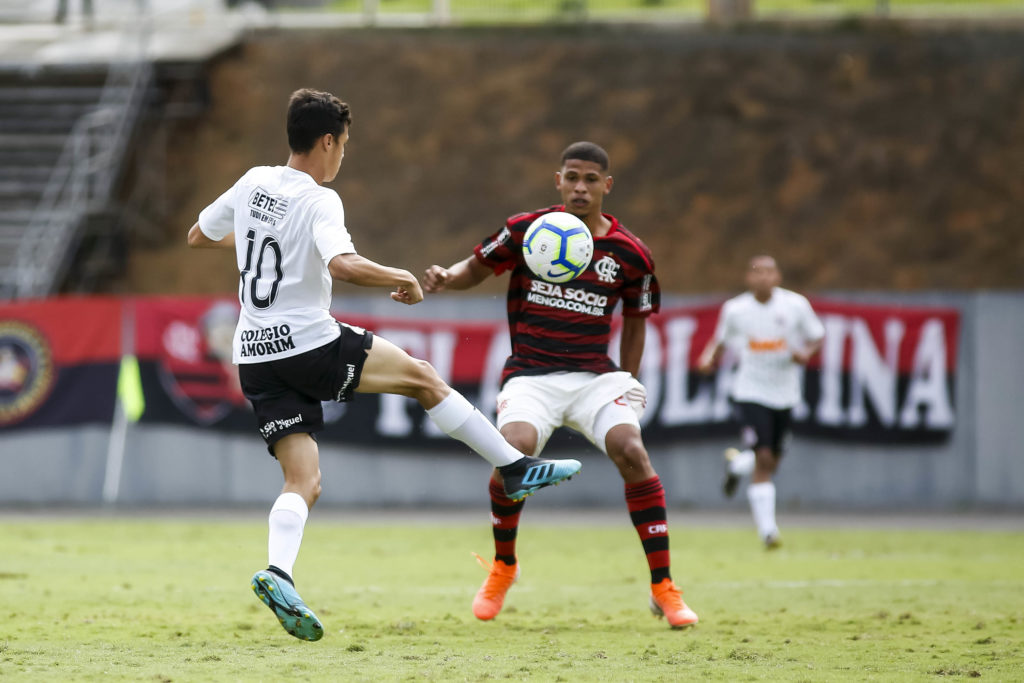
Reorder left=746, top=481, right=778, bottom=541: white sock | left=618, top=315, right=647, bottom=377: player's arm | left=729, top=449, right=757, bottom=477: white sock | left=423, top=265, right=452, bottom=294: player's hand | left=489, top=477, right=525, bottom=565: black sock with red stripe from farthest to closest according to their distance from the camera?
left=729, top=449, right=757, bottom=477: white sock, left=746, top=481, right=778, bottom=541: white sock, left=618, top=315, right=647, bottom=377: player's arm, left=489, top=477, right=525, bottom=565: black sock with red stripe, left=423, top=265, right=452, bottom=294: player's hand

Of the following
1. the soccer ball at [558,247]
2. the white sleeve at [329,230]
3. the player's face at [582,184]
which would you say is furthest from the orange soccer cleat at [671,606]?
the white sleeve at [329,230]

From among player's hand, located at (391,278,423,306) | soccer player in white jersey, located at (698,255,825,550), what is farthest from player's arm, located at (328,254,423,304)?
soccer player in white jersey, located at (698,255,825,550)

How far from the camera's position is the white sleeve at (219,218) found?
6.49 m

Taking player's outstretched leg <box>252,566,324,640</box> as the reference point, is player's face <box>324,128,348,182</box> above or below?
above

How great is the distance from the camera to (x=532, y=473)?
6797 millimetres

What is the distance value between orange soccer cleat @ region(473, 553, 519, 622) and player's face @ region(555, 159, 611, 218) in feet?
6.74

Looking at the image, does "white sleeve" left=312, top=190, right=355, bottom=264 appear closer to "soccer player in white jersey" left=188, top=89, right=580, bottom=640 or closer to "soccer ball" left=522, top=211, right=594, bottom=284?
"soccer player in white jersey" left=188, top=89, right=580, bottom=640

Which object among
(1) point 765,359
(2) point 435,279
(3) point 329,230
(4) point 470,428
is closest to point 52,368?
(1) point 765,359

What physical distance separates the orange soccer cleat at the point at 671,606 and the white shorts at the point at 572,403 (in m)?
0.81

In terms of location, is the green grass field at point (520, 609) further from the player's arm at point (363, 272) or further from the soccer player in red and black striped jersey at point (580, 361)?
the player's arm at point (363, 272)

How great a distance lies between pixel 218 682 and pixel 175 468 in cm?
1166

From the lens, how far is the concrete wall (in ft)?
54.8

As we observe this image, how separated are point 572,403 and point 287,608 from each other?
7.82 ft

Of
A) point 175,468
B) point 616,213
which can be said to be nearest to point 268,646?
point 175,468
